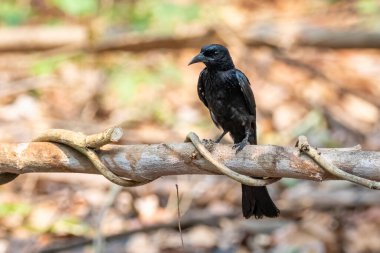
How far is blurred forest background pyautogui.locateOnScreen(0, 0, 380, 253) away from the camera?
5.64m

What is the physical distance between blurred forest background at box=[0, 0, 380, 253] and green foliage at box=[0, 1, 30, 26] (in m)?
0.03

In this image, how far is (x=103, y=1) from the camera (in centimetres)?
914

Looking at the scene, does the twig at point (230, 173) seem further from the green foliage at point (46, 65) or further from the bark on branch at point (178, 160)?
the green foliage at point (46, 65)

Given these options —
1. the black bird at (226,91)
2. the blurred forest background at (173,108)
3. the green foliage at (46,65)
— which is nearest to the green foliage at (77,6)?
the blurred forest background at (173,108)

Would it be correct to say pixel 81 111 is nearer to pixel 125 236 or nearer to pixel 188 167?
pixel 125 236

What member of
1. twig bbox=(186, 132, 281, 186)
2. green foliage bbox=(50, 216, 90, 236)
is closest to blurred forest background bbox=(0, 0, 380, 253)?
green foliage bbox=(50, 216, 90, 236)

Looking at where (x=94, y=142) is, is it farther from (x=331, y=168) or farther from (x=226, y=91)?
(x=226, y=91)

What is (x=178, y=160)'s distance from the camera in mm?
2908

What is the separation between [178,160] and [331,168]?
27.7 inches

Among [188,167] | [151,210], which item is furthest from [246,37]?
[188,167]

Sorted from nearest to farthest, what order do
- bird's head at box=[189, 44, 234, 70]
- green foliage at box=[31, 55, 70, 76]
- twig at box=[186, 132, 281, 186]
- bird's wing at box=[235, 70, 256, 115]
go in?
twig at box=[186, 132, 281, 186] < bird's wing at box=[235, 70, 256, 115] < bird's head at box=[189, 44, 234, 70] < green foliage at box=[31, 55, 70, 76]

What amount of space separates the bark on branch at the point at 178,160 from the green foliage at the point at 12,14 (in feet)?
21.2

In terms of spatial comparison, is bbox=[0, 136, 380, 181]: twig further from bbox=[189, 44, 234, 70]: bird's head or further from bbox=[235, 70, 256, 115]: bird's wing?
bbox=[189, 44, 234, 70]: bird's head

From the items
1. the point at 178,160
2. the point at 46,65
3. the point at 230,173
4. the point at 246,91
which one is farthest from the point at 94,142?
the point at 46,65
